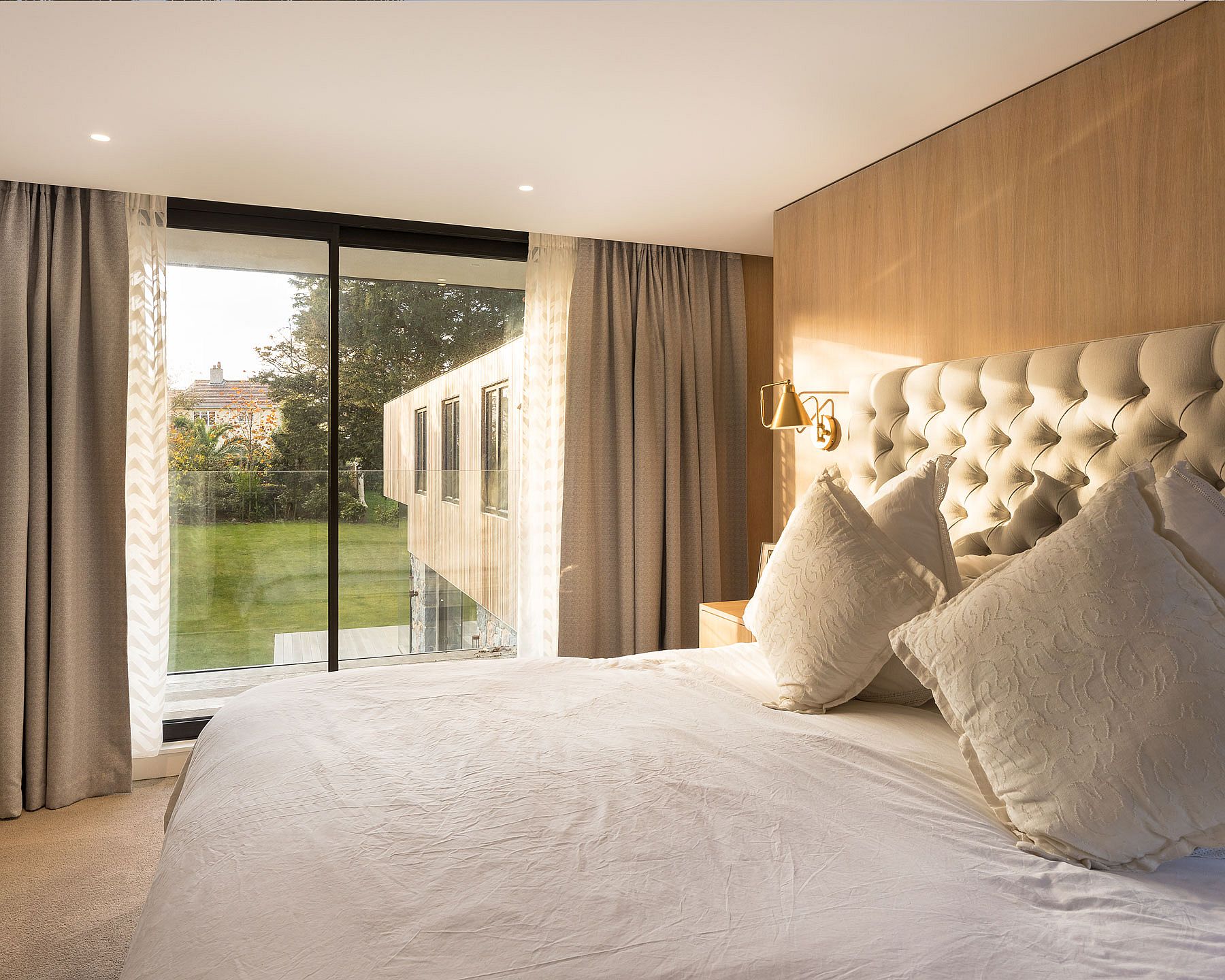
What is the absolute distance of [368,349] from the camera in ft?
12.6

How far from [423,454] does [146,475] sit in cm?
116

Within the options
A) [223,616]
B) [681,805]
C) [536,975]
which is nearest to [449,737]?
[681,805]

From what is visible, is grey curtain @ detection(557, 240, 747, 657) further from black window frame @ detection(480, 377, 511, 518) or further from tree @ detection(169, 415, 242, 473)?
tree @ detection(169, 415, 242, 473)

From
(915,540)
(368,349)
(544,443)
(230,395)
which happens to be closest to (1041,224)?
(915,540)

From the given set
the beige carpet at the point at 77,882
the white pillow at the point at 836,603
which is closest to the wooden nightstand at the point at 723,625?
the white pillow at the point at 836,603

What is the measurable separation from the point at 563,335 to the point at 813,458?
1426 millimetres

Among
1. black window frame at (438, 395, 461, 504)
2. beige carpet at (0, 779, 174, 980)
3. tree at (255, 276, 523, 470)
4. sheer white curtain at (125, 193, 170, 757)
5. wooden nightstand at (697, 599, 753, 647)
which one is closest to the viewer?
beige carpet at (0, 779, 174, 980)

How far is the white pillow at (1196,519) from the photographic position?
1.35 metres

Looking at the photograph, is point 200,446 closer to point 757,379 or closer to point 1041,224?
point 757,379

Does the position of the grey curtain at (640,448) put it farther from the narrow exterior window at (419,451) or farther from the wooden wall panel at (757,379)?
the narrow exterior window at (419,451)

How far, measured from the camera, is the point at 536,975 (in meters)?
0.93

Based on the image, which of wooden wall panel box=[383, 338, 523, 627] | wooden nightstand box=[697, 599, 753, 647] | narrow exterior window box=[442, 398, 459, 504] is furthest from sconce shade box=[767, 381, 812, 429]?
narrow exterior window box=[442, 398, 459, 504]

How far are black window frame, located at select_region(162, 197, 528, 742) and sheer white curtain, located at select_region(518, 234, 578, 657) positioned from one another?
10.8 inches

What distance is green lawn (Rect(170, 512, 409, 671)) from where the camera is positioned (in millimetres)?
3596
